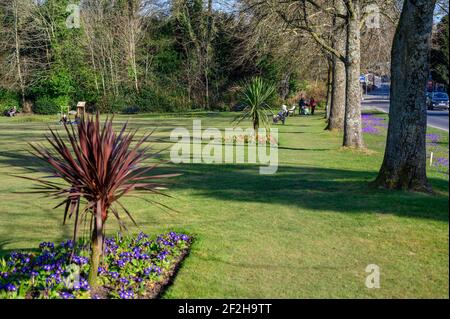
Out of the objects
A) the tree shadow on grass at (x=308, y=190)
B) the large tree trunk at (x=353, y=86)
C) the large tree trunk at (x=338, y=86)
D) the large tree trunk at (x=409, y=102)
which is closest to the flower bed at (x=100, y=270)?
the tree shadow on grass at (x=308, y=190)

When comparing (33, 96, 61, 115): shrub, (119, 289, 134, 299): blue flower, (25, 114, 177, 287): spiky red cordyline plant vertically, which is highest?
(33, 96, 61, 115): shrub

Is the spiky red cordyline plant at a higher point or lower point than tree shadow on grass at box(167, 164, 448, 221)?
higher

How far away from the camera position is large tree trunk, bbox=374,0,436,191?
26.9ft

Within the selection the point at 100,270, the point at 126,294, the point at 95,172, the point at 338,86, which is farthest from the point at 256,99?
the point at 126,294

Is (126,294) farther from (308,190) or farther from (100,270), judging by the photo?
(308,190)

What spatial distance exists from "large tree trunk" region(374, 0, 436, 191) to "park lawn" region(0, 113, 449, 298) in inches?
18.5

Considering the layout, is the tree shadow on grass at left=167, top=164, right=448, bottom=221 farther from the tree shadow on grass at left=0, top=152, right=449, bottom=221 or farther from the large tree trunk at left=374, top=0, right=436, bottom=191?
the large tree trunk at left=374, top=0, right=436, bottom=191

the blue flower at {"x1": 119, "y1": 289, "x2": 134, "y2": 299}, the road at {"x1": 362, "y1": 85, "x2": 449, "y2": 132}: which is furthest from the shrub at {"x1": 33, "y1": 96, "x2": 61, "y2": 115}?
the blue flower at {"x1": 119, "y1": 289, "x2": 134, "y2": 299}

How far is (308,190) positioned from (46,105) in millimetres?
43082

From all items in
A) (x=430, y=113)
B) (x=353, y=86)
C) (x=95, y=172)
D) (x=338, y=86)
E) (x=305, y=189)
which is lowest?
(x=305, y=189)

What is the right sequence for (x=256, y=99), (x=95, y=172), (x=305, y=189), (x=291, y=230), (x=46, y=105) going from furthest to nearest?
(x=46, y=105), (x=256, y=99), (x=305, y=189), (x=291, y=230), (x=95, y=172)

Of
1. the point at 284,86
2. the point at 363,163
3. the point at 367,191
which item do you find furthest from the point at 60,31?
the point at 367,191

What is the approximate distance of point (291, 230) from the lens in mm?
7090

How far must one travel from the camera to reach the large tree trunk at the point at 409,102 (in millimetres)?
8203
